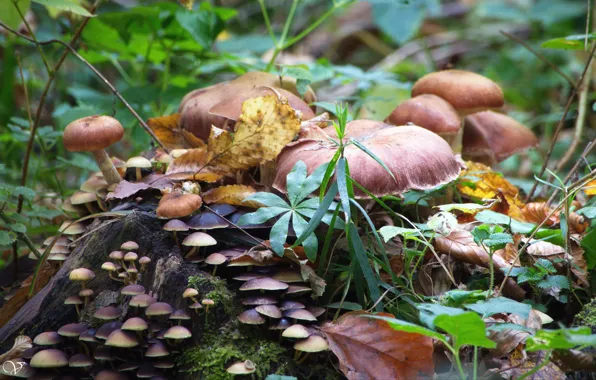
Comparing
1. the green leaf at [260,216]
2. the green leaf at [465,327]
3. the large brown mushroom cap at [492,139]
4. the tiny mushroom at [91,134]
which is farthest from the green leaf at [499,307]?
the large brown mushroom cap at [492,139]

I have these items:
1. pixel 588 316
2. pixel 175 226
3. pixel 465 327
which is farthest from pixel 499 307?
pixel 175 226

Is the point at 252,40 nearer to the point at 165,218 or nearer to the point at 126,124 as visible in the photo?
the point at 126,124

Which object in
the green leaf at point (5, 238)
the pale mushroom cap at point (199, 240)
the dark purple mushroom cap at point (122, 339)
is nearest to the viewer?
the dark purple mushroom cap at point (122, 339)

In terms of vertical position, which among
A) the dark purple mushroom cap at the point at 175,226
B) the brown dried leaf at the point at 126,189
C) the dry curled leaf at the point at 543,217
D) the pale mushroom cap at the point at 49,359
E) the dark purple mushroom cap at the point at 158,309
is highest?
the brown dried leaf at the point at 126,189

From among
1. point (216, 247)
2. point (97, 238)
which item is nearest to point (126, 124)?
point (97, 238)

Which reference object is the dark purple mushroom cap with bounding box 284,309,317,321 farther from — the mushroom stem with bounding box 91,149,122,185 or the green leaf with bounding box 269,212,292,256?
the mushroom stem with bounding box 91,149,122,185

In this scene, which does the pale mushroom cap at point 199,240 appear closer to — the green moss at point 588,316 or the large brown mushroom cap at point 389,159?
the large brown mushroom cap at point 389,159

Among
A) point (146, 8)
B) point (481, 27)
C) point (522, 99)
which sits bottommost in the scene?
point (522, 99)
